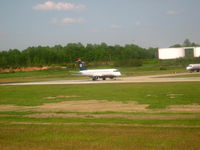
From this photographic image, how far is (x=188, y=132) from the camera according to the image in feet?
47.9

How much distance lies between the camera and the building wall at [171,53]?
509ft

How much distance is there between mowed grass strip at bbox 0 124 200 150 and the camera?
12.1 meters

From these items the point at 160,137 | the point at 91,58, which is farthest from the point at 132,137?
the point at 91,58

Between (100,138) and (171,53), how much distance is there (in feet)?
481

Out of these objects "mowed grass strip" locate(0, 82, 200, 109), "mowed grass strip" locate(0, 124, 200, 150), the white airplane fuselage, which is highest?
the white airplane fuselage

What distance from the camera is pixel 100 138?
44.5 feet

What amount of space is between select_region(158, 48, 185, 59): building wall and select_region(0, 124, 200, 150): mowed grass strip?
471 ft

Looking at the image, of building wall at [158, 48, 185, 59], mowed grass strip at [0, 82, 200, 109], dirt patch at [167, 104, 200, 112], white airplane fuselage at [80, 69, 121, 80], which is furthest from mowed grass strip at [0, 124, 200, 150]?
building wall at [158, 48, 185, 59]

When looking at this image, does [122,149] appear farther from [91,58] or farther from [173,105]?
[91,58]

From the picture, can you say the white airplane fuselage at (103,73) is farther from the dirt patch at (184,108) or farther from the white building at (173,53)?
the white building at (173,53)

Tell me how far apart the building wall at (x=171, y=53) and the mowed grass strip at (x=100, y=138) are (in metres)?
143

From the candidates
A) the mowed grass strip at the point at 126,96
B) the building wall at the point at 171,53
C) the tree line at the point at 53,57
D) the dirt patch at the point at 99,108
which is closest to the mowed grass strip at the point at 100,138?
the dirt patch at the point at 99,108

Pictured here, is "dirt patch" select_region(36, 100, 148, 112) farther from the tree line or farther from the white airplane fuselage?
the tree line

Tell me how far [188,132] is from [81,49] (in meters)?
171
